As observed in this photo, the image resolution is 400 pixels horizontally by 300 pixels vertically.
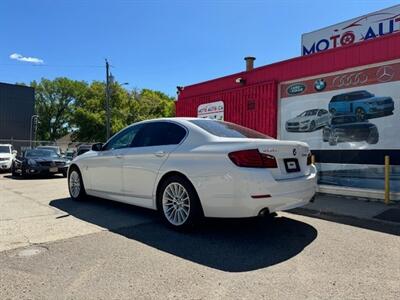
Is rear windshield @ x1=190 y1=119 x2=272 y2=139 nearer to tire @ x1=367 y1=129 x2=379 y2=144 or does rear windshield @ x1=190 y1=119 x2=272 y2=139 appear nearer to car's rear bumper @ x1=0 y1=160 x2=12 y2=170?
tire @ x1=367 y1=129 x2=379 y2=144

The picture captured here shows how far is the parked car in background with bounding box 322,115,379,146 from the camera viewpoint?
8523 millimetres

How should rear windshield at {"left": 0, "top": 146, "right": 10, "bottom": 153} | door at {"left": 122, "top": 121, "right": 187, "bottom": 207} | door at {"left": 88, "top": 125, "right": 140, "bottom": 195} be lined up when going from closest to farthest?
→ door at {"left": 122, "top": 121, "right": 187, "bottom": 207} < door at {"left": 88, "top": 125, "right": 140, "bottom": 195} < rear windshield at {"left": 0, "top": 146, "right": 10, "bottom": 153}

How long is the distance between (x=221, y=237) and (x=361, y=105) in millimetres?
5325

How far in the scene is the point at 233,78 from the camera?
12.3 m

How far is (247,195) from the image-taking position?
15.5 feet

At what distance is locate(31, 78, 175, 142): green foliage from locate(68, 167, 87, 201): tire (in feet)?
150

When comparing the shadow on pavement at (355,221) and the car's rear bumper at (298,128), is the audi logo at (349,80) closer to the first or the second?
the car's rear bumper at (298,128)

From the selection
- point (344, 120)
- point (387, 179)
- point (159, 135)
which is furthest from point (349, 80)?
point (159, 135)

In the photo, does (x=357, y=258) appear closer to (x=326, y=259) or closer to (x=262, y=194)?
(x=326, y=259)

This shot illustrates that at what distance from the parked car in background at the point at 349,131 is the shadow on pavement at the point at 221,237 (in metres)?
3.56

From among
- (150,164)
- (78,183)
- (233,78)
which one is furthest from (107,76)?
(150,164)

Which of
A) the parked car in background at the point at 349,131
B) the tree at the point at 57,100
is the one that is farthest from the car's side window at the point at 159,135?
the tree at the point at 57,100

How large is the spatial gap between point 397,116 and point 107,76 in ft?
84.8

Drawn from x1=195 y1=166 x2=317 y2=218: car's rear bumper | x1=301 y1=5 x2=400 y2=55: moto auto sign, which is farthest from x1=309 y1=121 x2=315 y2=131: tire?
x1=195 y1=166 x2=317 y2=218: car's rear bumper
